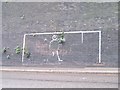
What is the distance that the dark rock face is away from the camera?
11547mm

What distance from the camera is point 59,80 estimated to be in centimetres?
986

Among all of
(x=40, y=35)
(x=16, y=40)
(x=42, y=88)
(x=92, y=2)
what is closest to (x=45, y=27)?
(x=40, y=35)

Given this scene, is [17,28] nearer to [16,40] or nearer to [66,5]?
[16,40]

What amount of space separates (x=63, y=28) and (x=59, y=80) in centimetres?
326

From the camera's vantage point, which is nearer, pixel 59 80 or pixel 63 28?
pixel 59 80

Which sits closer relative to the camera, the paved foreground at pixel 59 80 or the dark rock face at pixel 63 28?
the paved foreground at pixel 59 80

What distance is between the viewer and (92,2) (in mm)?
13297

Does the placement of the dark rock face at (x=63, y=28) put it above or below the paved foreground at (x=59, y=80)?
above

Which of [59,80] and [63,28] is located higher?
[63,28]

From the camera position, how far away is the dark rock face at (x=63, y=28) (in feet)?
37.9

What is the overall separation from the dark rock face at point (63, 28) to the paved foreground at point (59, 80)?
109cm

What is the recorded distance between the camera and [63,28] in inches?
498

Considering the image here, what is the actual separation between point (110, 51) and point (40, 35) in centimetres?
285

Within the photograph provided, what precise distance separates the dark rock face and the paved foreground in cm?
109
